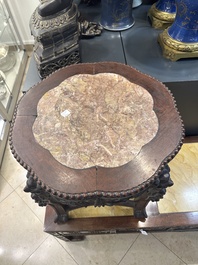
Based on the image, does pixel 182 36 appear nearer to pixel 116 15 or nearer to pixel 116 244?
pixel 116 15

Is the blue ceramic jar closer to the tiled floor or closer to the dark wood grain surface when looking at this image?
the dark wood grain surface

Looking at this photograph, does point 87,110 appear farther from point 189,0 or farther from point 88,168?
point 189,0

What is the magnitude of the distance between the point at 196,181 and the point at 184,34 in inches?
28.3

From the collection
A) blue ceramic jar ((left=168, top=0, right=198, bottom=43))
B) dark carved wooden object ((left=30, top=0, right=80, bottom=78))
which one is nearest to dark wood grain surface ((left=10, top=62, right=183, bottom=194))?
dark carved wooden object ((left=30, top=0, right=80, bottom=78))

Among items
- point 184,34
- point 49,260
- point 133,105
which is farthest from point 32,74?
point 49,260

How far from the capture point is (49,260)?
1.03 metres

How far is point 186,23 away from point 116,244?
1.10 metres

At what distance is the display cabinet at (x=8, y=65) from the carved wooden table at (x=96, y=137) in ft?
2.69

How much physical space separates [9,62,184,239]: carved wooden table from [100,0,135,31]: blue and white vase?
56cm

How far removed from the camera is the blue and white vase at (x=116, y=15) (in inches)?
46.3

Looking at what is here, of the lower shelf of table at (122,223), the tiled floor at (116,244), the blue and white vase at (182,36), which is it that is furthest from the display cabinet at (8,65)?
the blue and white vase at (182,36)

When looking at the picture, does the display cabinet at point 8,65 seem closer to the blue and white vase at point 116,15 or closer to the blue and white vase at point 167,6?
the blue and white vase at point 116,15

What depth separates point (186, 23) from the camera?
102 cm

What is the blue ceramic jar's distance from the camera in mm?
940
